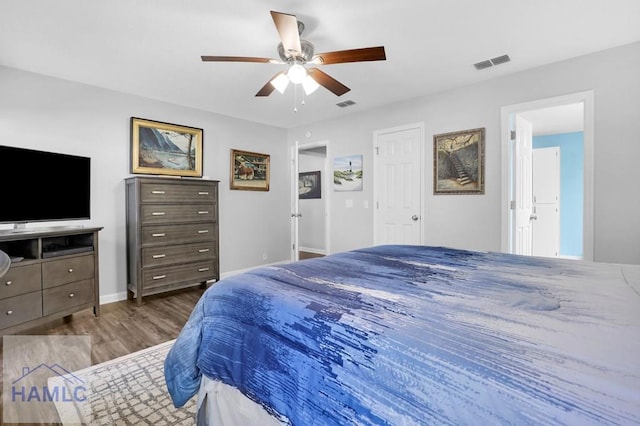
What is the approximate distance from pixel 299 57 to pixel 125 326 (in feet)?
9.25

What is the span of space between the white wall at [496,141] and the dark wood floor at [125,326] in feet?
8.08

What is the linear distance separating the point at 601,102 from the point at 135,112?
15.9 feet

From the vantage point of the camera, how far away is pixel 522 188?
3.45 m

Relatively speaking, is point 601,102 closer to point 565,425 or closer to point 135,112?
point 565,425

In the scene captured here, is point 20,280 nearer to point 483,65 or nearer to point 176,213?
point 176,213

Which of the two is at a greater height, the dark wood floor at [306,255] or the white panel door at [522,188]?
the white panel door at [522,188]

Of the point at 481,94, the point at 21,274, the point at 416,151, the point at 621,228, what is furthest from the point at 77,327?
the point at 621,228

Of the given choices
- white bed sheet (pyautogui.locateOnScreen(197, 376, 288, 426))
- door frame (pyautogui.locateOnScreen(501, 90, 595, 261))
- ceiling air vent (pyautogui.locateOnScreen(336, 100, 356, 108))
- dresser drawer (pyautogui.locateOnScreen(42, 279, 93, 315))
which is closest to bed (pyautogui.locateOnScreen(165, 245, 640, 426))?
white bed sheet (pyautogui.locateOnScreen(197, 376, 288, 426))

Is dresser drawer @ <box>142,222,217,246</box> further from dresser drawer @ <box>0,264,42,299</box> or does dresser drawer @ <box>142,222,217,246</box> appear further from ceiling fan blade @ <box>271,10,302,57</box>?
ceiling fan blade @ <box>271,10,302,57</box>

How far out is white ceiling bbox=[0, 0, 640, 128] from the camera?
6.92 ft

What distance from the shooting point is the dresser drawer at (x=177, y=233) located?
345 centimetres

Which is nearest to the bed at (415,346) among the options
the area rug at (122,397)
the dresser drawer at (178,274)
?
the area rug at (122,397)

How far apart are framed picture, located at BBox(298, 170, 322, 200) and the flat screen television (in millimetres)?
4535

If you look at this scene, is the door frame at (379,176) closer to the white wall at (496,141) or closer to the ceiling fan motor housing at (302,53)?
the white wall at (496,141)
